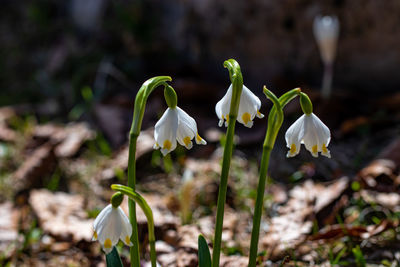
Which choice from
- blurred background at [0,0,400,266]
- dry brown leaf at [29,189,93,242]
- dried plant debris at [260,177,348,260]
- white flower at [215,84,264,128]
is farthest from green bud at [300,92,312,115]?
dry brown leaf at [29,189,93,242]

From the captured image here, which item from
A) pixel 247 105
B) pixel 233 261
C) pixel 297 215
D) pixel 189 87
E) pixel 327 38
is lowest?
pixel 233 261

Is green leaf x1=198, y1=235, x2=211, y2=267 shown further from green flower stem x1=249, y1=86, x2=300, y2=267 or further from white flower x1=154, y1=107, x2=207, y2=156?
white flower x1=154, y1=107, x2=207, y2=156

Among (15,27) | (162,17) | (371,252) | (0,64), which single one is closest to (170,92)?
(371,252)

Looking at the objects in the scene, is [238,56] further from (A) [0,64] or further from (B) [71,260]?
(A) [0,64]

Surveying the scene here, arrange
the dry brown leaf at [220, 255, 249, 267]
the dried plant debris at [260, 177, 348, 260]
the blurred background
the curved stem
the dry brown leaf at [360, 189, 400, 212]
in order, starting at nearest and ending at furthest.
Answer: the curved stem
the dry brown leaf at [220, 255, 249, 267]
the dried plant debris at [260, 177, 348, 260]
the dry brown leaf at [360, 189, 400, 212]
the blurred background

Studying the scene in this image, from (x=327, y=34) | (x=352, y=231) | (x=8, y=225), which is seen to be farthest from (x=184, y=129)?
(x=327, y=34)

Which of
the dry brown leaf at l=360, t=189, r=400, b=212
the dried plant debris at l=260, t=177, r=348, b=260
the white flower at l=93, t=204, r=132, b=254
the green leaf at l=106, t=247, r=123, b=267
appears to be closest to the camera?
the white flower at l=93, t=204, r=132, b=254

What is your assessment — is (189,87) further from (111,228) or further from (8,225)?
(111,228)
